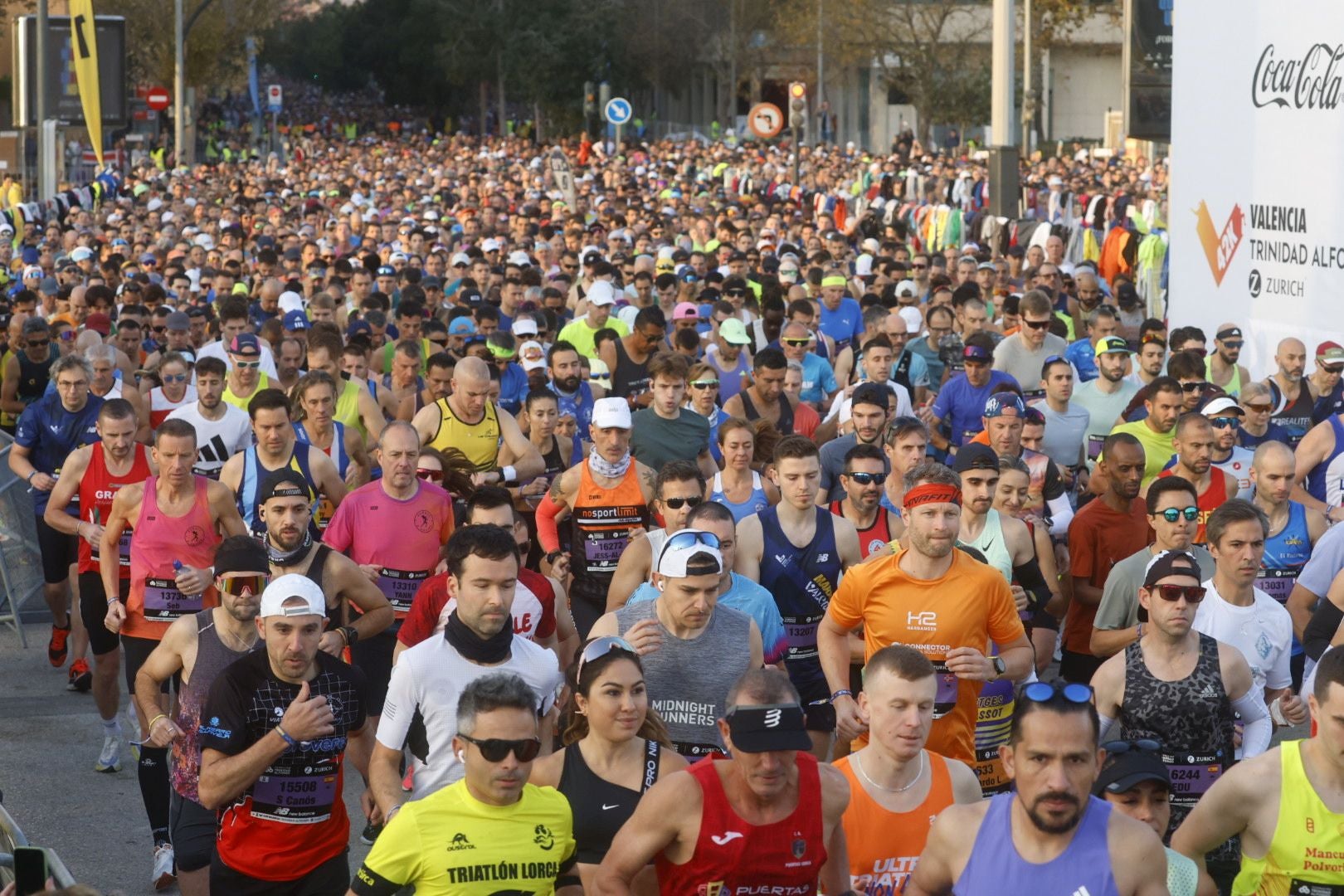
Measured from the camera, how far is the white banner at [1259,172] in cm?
1376

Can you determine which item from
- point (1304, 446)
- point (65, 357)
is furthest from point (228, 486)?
point (1304, 446)

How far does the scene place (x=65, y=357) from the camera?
11.7 metres

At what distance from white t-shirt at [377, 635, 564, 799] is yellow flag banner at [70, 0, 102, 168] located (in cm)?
2086

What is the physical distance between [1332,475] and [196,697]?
587 cm

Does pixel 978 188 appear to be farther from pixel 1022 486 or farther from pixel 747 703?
pixel 747 703

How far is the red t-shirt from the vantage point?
8844mm

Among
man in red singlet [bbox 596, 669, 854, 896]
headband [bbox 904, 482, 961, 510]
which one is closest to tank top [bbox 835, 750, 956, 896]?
man in red singlet [bbox 596, 669, 854, 896]

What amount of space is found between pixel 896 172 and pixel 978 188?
6.90 metres

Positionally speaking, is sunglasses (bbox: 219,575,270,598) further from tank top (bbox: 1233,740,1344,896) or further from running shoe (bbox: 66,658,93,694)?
running shoe (bbox: 66,658,93,694)

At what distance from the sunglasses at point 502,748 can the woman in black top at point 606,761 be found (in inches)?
21.1

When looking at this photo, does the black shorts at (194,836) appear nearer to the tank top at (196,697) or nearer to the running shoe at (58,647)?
the tank top at (196,697)

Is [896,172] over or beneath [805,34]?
beneath

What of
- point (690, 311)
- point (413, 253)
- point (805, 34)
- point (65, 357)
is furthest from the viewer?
point (805, 34)

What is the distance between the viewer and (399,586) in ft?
28.9
